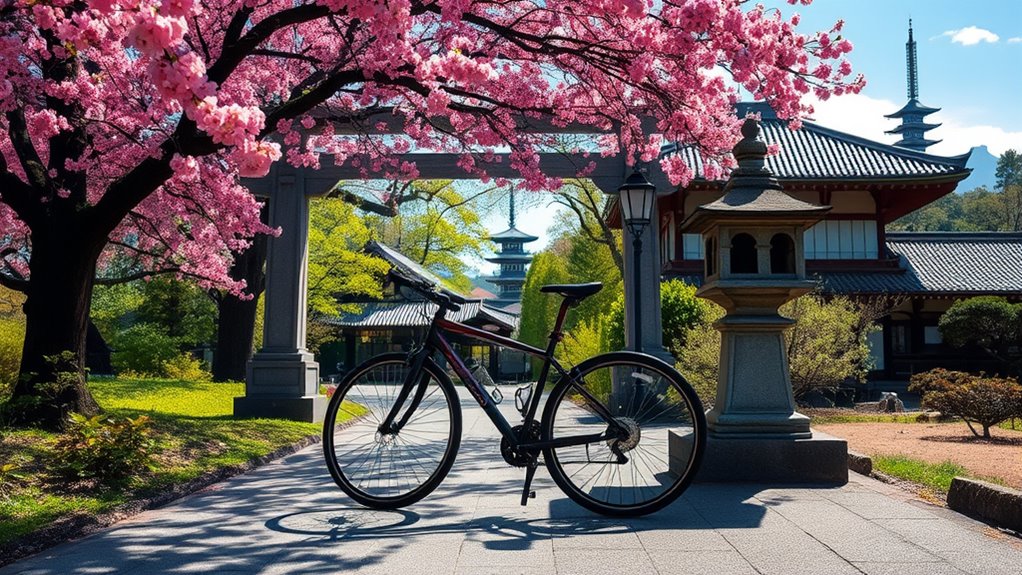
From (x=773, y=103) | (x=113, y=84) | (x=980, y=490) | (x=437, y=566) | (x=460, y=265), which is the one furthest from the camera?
(x=460, y=265)

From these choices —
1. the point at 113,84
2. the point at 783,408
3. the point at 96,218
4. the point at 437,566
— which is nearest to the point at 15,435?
the point at 96,218

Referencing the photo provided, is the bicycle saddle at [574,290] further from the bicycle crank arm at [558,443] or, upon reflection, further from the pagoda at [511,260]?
the pagoda at [511,260]

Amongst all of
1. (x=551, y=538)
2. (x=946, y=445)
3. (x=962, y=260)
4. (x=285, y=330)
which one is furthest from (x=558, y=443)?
(x=962, y=260)

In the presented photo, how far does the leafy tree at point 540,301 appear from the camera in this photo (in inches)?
1580

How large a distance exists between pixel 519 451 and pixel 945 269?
77.4 feet

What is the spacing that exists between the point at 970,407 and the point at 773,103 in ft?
15.2

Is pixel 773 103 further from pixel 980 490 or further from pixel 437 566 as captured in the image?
pixel 437 566

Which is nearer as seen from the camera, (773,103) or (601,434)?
(601,434)

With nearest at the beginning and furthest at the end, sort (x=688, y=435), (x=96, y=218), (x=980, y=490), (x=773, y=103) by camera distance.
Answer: (x=980, y=490), (x=688, y=435), (x=96, y=218), (x=773, y=103)

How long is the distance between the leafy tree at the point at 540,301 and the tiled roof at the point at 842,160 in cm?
1735

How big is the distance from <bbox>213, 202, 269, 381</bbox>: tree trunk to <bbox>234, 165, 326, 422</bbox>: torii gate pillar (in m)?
5.63

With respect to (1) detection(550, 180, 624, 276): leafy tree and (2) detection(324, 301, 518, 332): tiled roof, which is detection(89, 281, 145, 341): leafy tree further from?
(1) detection(550, 180, 624, 276): leafy tree

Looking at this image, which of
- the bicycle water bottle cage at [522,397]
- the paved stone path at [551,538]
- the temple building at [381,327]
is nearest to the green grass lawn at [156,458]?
the paved stone path at [551,538]

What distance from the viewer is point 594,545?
372cm
